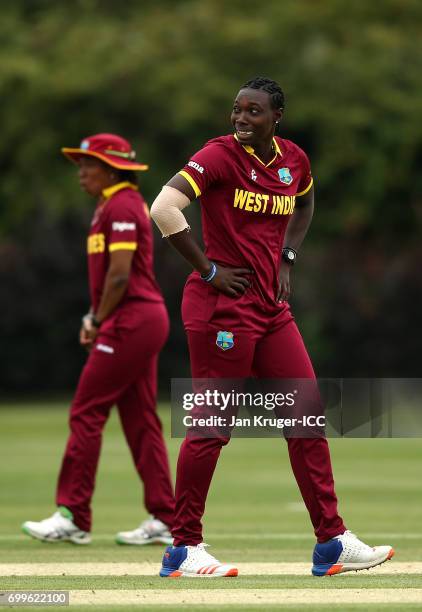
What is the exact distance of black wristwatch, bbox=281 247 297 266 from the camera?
7.56 metres

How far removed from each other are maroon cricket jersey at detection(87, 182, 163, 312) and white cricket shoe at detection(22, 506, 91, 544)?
1373mm

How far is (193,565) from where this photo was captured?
7.10 m

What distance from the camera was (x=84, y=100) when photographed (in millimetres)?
39688

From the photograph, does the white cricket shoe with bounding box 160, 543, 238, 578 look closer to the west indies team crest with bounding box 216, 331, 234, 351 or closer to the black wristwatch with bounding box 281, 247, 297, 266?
the west indies team crest with bounding box 216, 331, 234, 351

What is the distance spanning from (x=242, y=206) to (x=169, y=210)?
1.28 ft

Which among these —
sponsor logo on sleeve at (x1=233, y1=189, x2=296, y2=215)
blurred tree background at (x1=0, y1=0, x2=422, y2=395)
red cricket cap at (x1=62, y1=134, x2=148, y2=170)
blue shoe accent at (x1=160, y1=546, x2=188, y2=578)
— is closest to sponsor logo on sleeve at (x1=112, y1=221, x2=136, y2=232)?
red cricket cap at (x1=62, y1=134, x2=148, y2=170)

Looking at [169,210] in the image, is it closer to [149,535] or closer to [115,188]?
[115,188]

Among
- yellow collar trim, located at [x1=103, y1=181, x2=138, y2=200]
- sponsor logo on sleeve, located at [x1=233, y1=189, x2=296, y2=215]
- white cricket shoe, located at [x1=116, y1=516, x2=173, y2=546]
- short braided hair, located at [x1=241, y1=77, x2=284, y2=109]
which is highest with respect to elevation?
yellow collar trim, located at [x1=103, y1=181, x2=138, y2=200]

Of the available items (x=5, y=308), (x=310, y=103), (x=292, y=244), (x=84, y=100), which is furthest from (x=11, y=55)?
(x=292, y=244)

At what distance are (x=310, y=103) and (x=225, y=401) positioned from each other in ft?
102

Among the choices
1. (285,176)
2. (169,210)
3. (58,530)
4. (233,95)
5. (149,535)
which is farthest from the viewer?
(233,95)

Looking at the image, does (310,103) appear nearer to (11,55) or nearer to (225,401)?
(11,55)

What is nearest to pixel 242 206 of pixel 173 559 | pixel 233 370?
pixel 233 370

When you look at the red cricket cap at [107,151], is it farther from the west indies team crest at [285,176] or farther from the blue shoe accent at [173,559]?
the blue shoe accent at [173,559]
